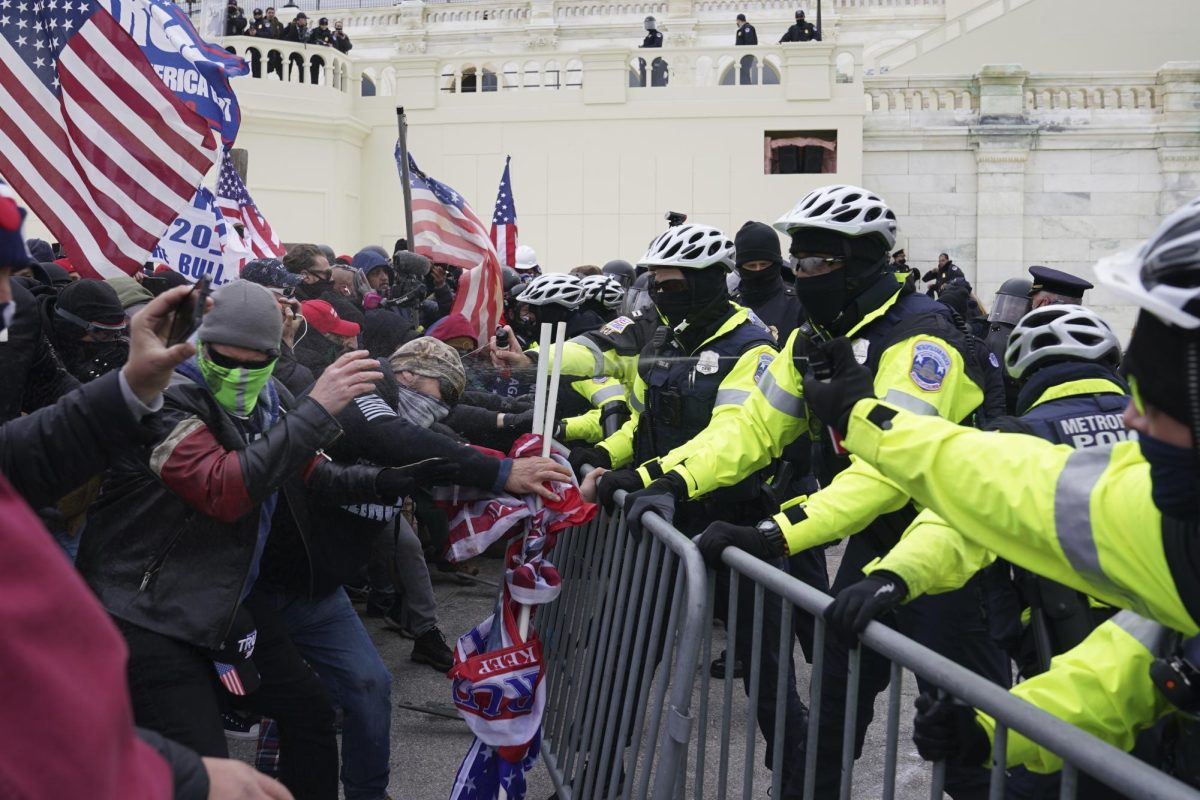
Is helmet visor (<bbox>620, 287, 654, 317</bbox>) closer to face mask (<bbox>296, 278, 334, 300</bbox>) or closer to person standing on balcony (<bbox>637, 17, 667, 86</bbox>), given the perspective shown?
face mask (<bbox>296, 278, 334, 300</bbox>)

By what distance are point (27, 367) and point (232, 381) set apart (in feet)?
4.96

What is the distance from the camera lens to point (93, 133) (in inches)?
224

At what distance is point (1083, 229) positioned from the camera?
83.1 feet

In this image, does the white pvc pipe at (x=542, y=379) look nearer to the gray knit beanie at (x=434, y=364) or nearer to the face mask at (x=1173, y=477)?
the gray knit beanie at (x=434, y=364)

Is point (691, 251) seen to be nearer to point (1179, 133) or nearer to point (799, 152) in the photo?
point (799, 152)

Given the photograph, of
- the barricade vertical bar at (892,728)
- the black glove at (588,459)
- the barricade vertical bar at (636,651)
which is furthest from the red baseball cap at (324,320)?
the barricade vertical bar at (892,728)

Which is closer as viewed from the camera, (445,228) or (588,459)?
(588,459)

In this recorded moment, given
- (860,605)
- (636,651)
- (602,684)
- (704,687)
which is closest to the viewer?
(860,605)

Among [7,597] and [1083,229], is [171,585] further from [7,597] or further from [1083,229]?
[1083,229]

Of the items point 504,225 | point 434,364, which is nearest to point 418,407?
point 434,364

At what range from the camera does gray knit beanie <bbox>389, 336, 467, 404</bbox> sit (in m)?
4.91

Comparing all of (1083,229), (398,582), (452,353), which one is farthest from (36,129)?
(1083,229)

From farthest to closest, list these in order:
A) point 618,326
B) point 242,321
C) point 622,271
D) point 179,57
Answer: point 622,271, point 179,57, point 618,326, point 242,321

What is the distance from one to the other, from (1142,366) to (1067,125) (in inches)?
1011
